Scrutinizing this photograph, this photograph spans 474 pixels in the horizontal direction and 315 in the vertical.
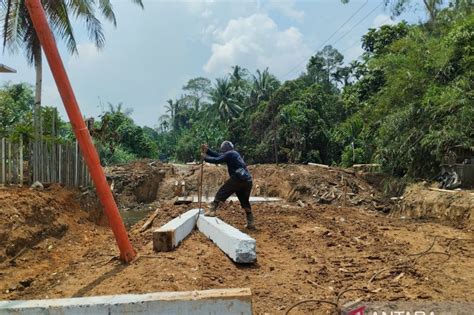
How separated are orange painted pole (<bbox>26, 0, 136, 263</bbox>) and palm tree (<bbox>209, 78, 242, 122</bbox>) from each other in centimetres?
4561

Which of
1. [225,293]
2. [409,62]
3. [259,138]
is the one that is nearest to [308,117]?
[259,138]

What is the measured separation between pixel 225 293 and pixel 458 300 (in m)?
2.87

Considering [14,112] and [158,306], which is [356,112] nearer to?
[14,112]

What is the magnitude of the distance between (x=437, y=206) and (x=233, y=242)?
31.4ft

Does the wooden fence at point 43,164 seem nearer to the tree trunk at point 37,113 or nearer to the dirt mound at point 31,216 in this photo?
the tree trunk at point 37,113

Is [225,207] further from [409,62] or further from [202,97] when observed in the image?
[202,97]

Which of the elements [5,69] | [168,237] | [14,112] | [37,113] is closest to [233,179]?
[168,237]

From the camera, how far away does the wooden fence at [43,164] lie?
415 inches

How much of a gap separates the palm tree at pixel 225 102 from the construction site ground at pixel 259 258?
129 feet

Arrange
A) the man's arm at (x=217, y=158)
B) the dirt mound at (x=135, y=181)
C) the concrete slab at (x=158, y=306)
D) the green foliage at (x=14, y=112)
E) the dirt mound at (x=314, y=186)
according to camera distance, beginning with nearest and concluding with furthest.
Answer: the concrete slab at (x=158, y=306) < the man's arm at (x=217, y=158) < the green foliage at (x=14, y=112) < the dirt mound at (x=314, y=186) < the dirt mound at (x=135, y=181)

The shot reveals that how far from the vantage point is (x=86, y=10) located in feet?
51.2

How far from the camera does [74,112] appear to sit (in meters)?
6.20

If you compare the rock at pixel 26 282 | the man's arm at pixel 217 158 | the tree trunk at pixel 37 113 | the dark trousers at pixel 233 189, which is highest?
the tree trunk at pixel 37 113

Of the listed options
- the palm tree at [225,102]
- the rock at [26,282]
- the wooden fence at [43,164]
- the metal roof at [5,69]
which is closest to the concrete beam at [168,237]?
the rock at [26,282]
